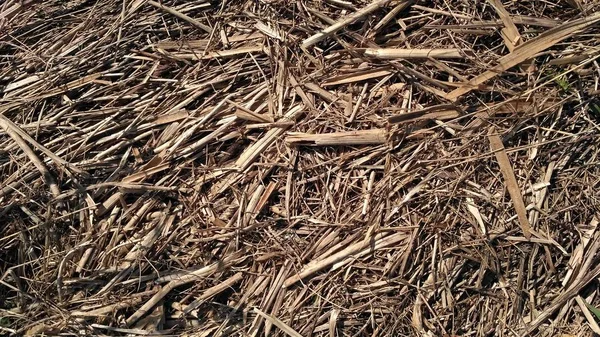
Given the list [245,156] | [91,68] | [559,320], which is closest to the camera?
[559,320]

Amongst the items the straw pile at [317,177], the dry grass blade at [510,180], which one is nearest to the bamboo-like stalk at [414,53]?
the straw pile at [317,177]

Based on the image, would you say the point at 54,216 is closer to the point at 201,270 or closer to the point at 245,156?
the point at 201,270

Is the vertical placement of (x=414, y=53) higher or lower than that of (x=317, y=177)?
higher

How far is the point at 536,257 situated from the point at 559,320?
8.7 inches

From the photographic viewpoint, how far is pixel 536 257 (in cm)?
195

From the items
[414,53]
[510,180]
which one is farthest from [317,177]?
[510,180]

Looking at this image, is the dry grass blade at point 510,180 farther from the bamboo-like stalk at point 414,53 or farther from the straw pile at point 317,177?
the bamboo-like stalk at point 414,53

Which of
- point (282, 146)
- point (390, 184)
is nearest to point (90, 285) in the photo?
point (282, 146)

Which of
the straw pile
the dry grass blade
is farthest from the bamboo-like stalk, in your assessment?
the dry grass blade

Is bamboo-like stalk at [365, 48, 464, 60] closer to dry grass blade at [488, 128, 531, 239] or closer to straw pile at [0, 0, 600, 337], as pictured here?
straw pile at [0, 0, 600, 337]

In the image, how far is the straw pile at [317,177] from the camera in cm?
195

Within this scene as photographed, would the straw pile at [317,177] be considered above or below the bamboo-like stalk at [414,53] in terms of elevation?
below

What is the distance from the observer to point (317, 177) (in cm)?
205

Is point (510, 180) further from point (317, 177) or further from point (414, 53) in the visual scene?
point (317, 177)
